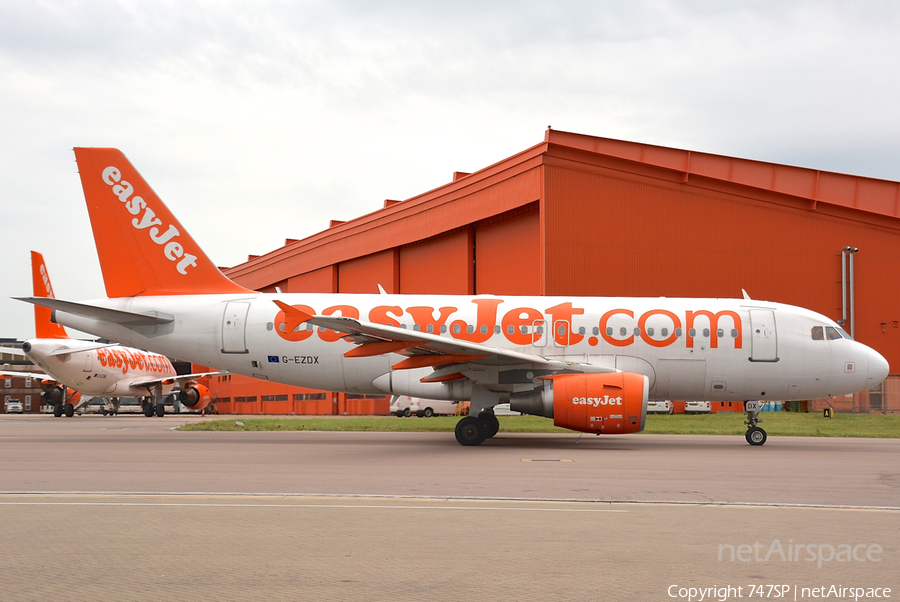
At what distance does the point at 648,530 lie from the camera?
22.3 feet

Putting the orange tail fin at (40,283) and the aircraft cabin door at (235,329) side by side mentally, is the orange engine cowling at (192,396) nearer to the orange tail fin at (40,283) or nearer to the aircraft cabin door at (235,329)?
the orange tail fin at (40,283)

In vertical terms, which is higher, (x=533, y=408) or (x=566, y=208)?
(x=566, y=208)

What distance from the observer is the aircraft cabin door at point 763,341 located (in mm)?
17719

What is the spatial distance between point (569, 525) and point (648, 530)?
70 cm

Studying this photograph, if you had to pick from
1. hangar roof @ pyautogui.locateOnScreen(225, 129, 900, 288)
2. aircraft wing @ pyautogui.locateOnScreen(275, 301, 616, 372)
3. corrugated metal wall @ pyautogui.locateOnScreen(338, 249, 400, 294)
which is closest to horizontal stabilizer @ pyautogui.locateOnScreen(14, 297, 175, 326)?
aircraft wing @ pyautogui.locateOnScreen(275, 301, 616, 372)

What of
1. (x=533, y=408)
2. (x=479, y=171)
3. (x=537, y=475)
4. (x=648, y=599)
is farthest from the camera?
(x=479, y=171)

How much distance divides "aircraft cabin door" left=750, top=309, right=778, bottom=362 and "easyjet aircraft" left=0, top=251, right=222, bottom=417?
25870 millimetres

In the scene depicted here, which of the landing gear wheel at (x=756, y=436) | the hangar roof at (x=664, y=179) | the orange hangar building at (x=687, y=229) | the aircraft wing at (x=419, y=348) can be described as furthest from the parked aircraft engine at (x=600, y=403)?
the hangar roof at (x=664, y=179)

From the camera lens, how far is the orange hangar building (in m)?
32.9

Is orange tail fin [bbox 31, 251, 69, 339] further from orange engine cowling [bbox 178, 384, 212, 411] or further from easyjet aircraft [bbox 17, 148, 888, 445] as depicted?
easyjet aircraft [bbox 17, 148, 888, 445]

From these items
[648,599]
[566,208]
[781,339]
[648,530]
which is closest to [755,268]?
[566,208]

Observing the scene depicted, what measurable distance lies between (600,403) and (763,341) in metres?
5.19

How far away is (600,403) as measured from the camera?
15.0m

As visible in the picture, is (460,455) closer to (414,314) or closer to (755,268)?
(414,314)
